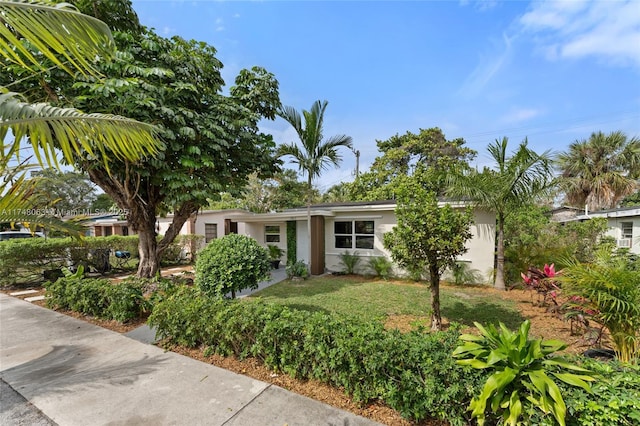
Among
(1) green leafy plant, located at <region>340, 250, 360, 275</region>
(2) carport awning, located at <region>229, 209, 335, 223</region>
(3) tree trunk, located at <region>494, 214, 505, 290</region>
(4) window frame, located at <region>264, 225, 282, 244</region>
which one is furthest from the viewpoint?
(4) window frame, located at <region>264, 225, 282, 244</region>

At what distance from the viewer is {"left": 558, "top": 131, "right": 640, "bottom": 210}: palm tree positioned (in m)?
12.1

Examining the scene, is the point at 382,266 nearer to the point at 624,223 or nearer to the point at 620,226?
the point at 620,226

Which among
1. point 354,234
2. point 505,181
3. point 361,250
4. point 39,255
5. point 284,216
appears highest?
point 505,181

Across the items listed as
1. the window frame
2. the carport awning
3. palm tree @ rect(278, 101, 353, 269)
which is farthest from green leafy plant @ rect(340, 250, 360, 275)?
the window frame

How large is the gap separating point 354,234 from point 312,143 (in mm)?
4092

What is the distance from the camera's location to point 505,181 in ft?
25.3

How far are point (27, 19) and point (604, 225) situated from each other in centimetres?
1388

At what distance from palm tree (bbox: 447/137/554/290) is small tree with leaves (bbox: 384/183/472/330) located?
3.72 metres

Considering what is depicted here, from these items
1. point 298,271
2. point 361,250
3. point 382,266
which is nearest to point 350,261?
point 361,250

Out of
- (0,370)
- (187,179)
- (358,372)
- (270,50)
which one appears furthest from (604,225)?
(0,370)

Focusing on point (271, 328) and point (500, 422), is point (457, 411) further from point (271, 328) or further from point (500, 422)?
point (271, 328)

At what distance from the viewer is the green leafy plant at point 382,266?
33.4 feet

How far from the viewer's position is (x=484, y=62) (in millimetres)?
7895

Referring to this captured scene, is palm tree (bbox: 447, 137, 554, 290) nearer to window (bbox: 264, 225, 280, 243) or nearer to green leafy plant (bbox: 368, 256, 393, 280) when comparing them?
green leafy plant (bbox: 368, 256, 393, 280)
